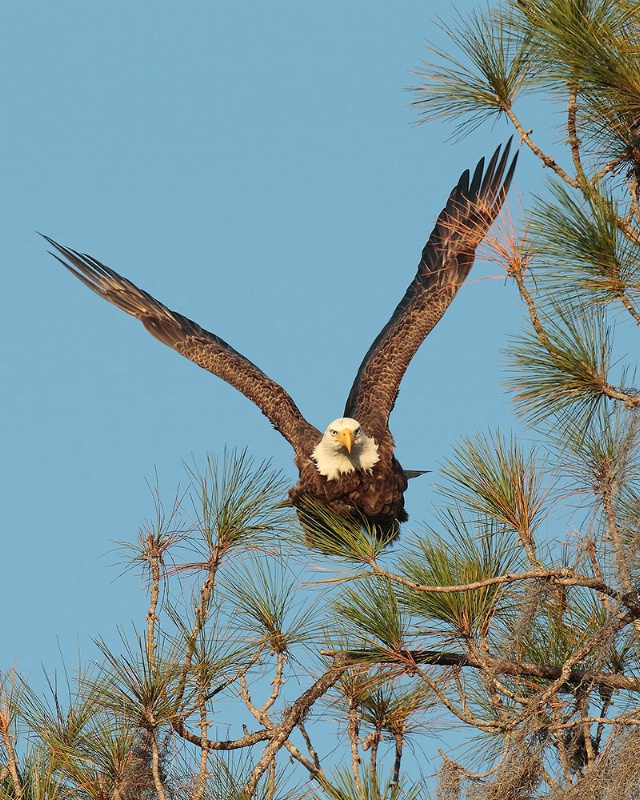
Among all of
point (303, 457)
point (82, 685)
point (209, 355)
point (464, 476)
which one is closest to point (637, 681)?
point (464, 476)

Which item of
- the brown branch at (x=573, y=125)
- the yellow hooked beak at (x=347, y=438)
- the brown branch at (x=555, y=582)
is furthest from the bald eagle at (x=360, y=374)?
the brown branch at (x=555, y=582)

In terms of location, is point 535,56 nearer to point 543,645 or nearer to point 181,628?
point 543,645

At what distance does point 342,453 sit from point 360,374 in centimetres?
81

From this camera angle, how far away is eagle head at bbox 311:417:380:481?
236 inches

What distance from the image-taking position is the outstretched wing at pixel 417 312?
6.60 m

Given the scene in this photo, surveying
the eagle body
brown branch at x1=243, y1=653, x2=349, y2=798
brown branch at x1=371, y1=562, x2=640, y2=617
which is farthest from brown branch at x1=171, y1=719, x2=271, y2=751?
the eagle body

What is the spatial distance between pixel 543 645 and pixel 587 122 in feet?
5.11

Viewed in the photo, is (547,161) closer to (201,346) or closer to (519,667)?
(519,667)

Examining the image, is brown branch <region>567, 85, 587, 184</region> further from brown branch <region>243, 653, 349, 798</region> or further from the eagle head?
the eagle head

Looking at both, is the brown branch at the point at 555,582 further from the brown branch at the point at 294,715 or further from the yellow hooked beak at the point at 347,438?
→ the yellow hooked beak at the point at 347,438

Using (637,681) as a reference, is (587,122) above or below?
above

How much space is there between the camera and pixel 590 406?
142 inches

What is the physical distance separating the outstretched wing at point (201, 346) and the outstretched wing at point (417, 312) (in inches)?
12.7

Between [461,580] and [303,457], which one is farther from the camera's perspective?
[303,457]
